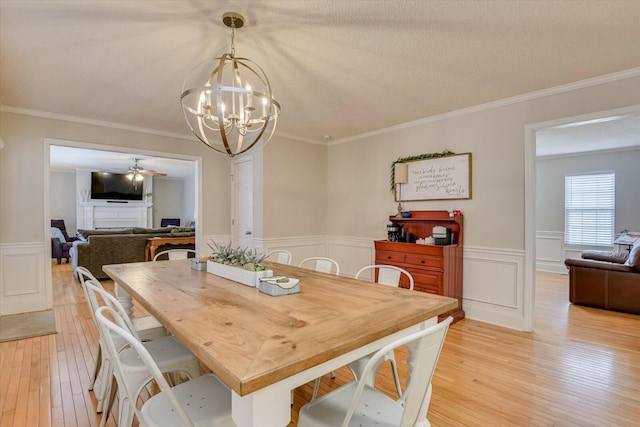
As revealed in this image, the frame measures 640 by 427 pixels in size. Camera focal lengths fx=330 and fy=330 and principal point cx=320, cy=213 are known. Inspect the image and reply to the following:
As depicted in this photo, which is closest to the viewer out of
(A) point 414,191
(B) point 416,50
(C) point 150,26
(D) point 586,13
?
(D) point 586,13

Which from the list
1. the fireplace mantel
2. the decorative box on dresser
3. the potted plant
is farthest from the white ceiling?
the fireplace mantel

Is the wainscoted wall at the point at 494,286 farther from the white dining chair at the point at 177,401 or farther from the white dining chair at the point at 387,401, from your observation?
the white dining chair at the point at 177,401

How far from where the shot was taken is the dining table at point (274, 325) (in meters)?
0.98

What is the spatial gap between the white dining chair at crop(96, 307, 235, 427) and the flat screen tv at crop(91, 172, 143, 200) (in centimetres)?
998

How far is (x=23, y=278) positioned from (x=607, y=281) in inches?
278

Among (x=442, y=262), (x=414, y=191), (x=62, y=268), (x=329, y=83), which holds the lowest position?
(x=62, y=268)

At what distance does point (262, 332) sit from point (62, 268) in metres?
7.94

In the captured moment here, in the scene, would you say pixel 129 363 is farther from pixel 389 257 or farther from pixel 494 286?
pixel 494 286

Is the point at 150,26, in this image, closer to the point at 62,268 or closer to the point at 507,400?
the point at 507,400

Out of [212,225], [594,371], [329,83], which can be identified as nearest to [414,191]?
[329,83]

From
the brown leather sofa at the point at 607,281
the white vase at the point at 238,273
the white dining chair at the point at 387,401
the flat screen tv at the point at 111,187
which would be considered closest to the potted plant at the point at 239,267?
the white vase at the point at 238,273

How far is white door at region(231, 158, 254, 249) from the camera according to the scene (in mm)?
5074

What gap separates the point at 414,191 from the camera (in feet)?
14.1

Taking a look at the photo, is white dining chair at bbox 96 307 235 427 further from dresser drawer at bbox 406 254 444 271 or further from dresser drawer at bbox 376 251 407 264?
dresser drawer at bbox 376 251 407 264
